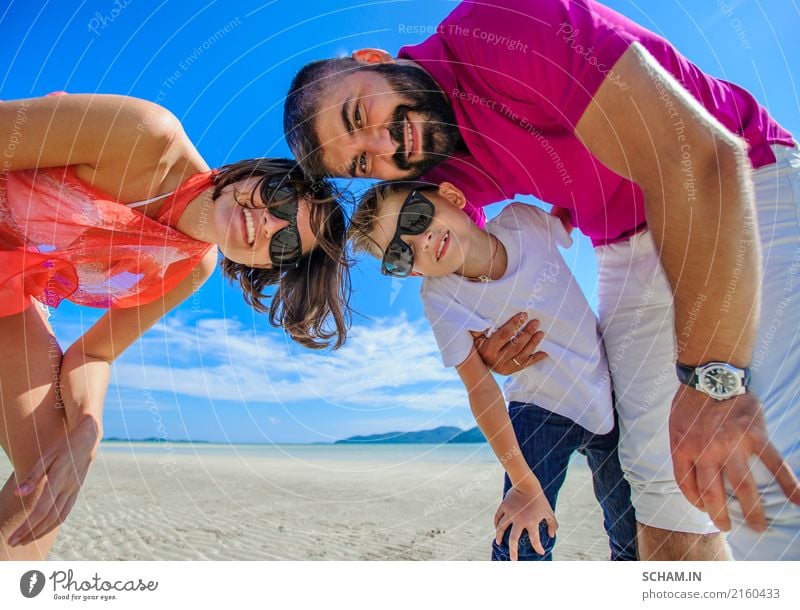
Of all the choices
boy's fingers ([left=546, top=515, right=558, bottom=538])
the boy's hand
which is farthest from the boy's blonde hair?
boy's fingers ([left=546, top=515, right=558, bottom=538])

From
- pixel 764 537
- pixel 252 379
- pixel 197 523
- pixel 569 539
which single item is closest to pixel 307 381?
pixel 252 379

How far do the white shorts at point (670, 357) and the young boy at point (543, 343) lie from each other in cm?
10

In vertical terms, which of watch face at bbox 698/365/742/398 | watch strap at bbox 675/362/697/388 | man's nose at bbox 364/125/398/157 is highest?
man's nose at bbox 364/125/398/157

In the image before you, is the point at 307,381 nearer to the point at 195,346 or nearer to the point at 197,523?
the point at 195,346

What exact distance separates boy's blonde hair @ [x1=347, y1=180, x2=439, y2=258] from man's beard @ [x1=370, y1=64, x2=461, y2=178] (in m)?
0.25

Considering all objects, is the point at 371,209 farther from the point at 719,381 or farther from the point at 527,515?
the point at 719,381

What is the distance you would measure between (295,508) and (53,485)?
132 inches

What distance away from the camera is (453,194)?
7.70 ft

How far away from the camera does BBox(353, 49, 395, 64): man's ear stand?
2105 millimetres

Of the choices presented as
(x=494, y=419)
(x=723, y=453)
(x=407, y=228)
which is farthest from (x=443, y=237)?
(x=723, y=453)

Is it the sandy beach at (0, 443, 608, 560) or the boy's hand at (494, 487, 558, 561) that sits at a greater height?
the boy's hand at (494, 487, 558, 561)

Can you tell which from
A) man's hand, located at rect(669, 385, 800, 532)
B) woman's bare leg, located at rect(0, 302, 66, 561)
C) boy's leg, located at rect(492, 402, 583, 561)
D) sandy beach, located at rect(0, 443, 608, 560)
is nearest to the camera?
man's hand, located at rect(669, 385, 800, 532)

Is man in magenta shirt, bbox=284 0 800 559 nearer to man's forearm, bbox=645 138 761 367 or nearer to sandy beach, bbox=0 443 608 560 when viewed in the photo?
man's forearm, bbox=645 138 761 367

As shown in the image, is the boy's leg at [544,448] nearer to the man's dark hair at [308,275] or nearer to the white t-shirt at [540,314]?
the white t-shirt at [540,314]
